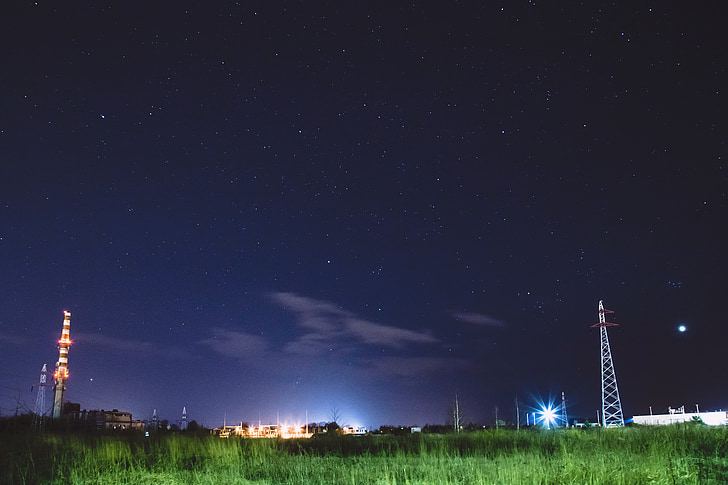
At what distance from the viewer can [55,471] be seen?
581 inches

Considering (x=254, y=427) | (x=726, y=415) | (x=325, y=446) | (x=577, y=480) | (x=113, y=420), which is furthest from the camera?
(x=113, y=420)

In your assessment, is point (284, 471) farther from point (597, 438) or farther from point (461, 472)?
point (597, 438)

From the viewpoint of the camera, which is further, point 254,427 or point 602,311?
point 254,427

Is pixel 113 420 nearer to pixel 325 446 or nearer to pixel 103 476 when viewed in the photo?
pixel 325 446

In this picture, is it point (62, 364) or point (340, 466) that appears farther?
point (62, 364)

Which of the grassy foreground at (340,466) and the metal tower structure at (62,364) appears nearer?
the grassy foreground at (340,466)

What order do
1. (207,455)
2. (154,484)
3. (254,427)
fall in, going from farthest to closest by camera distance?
(254,427) < (207,455) < (154,484)

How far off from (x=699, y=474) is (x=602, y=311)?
58.4 m

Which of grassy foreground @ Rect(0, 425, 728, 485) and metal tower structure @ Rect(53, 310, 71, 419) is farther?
metal tower structure @ Rect(53, 310, 71, 419)

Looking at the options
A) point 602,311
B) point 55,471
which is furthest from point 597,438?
point 602,311

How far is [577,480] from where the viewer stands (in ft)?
40.9

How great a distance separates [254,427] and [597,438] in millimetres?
65333

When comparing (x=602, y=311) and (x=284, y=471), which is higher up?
(x=602, y=311)

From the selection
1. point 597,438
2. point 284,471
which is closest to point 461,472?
point 284,471
